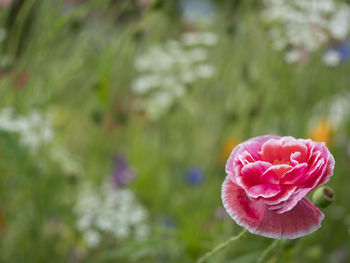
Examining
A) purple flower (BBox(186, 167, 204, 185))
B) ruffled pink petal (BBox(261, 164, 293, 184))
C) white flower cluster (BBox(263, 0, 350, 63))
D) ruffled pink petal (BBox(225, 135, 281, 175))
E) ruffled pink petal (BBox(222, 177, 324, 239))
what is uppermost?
purple flower (BBox(186, 167, 204, 185))

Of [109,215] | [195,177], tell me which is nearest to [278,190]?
[109,215]

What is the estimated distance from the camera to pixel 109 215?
79 cm

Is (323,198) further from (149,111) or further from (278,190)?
(149,111)

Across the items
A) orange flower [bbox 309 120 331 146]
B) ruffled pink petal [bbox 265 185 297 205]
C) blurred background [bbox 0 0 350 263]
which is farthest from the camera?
orange flower [bbox 309 120 331 146]

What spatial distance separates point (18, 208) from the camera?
886 mm

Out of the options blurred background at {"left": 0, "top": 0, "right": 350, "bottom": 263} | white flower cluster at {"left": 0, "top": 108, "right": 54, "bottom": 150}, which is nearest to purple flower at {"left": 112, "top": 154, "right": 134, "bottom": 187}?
blurred background at {"left": 0, "top": 0, "right": 350, "bottom": 263}

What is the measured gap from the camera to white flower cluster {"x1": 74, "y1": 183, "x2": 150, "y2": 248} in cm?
77

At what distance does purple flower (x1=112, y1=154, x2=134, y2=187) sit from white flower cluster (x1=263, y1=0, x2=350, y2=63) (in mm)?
313

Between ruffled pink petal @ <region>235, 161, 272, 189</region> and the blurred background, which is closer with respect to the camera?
ruffled pink petal @ <region>235, 161, 272, 189</region>

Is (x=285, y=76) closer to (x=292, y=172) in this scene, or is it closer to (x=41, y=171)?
(x=41, y=171)

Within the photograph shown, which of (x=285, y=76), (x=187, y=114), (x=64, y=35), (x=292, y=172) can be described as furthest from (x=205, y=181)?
(x=292, y=172)

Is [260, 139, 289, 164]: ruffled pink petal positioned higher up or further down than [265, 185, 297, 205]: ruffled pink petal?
higher up

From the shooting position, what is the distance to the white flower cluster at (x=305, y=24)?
812mm

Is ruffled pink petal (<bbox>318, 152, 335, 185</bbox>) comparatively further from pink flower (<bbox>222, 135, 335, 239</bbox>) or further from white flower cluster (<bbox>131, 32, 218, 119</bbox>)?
white flower cluster (<bbox>131, 32, 218, 119</bbox>)
